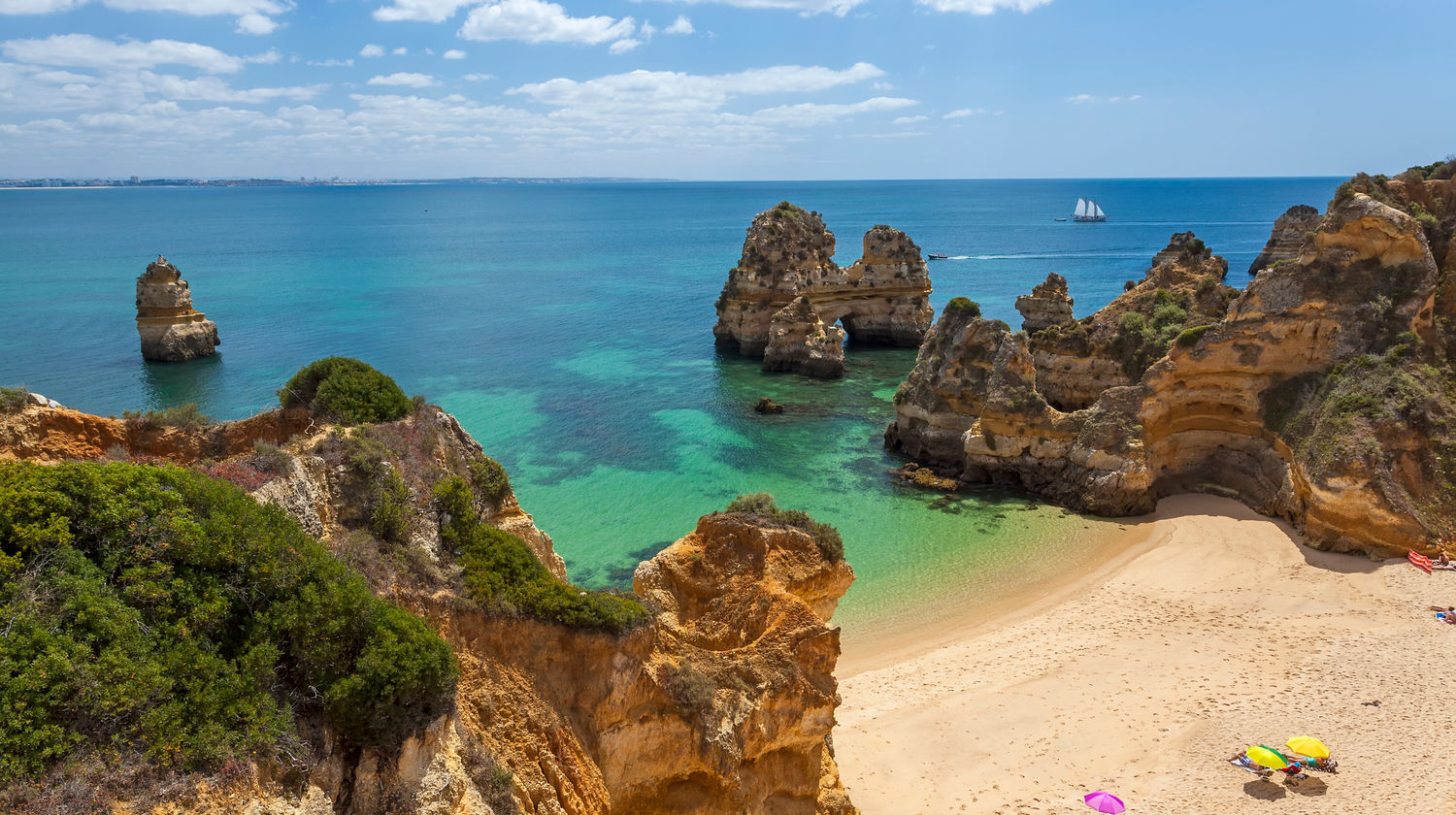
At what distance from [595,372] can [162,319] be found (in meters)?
30.4

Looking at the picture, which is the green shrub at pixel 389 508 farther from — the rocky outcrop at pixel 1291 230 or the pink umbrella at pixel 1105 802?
the rocky outcrop at pixel 1291 230

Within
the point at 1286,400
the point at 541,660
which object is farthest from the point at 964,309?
the point at 541,660

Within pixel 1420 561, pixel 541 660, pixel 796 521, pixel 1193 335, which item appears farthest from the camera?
pixel 1193 335

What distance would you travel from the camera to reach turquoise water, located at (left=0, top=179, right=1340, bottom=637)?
31.5m

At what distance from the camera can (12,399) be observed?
44.4 feet

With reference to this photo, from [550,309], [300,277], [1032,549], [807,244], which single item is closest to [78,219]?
[300,277]

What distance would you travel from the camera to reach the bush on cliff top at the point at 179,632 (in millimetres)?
6875

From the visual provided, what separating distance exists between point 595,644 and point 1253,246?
148 m

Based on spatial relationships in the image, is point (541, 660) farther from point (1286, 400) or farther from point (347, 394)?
point (1286, 400)

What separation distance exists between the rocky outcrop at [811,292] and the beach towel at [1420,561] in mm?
33817

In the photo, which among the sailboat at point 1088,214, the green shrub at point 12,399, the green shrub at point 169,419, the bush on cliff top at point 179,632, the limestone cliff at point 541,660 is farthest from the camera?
the sailboat at point 1088,214

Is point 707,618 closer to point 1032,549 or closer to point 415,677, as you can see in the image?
point 415,677

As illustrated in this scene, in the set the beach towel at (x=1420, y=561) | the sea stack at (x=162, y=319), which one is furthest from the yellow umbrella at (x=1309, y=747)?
the sea stack at (x=162, y=319)

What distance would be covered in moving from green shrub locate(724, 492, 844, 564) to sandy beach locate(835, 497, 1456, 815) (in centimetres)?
649
